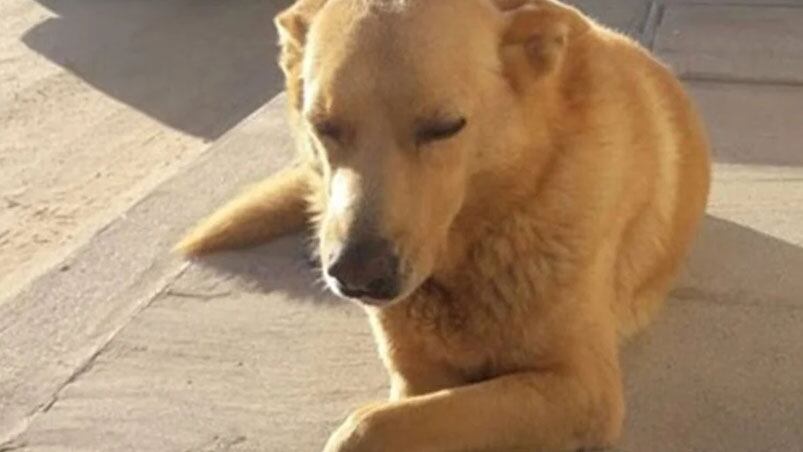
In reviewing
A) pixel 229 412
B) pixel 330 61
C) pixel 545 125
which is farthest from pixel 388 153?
pixel 229 412

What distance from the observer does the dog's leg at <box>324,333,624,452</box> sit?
3.23m

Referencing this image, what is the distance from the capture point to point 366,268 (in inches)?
119

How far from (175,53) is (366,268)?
4.71 metres

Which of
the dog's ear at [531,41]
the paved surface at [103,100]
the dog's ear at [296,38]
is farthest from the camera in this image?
the paved surface at [103,100]

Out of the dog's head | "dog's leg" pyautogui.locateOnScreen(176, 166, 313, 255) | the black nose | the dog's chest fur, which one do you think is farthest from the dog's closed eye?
"dog's leg" pyautogui.locateOnScreen(176, 166, 313, 255)

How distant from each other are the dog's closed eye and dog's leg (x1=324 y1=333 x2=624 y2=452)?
572 mm

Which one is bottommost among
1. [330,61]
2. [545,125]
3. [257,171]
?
[257,171]

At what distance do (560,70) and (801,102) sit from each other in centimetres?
240

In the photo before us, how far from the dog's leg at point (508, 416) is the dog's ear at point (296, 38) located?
759 mm

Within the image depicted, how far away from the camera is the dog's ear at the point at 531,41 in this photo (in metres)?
3.35

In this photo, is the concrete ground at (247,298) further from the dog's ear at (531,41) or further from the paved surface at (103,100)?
the dog's ear at (531,41)

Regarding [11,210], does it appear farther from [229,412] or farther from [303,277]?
[229,412]

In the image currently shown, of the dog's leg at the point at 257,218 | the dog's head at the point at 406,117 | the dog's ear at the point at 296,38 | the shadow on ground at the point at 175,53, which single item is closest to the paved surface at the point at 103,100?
the shadow on ground at the point at 175,53

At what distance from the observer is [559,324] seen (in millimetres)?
3430
